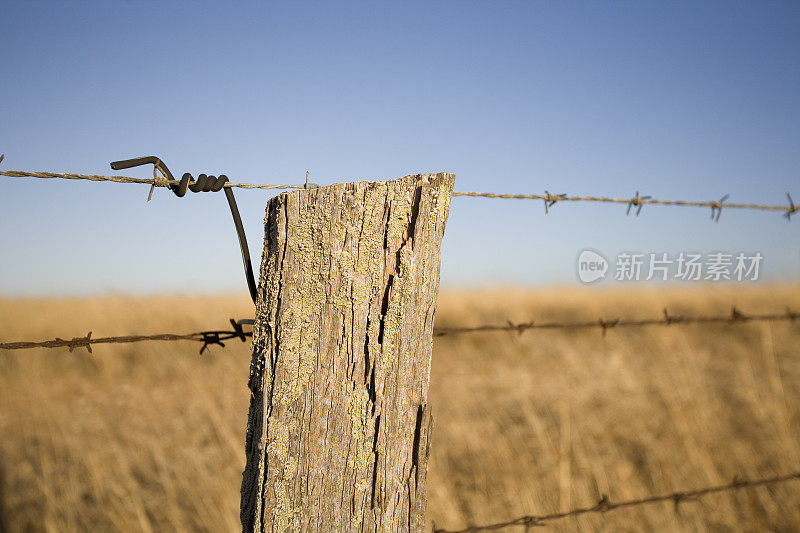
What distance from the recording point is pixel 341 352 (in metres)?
0.90

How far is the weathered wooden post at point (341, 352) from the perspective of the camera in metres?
0.90

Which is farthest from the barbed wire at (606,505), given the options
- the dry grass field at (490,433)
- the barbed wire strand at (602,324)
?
the dry grass field at (490,433)

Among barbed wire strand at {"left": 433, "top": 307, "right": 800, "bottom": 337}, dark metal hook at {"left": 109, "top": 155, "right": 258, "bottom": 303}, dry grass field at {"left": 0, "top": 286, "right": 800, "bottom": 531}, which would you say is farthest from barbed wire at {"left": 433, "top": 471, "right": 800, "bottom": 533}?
dry grass field at {"left": 0, "top": 286, "right": 800, "bottom": 531}

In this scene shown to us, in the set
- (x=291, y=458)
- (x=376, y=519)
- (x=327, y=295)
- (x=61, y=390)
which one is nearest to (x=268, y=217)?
(x=327, y=295)

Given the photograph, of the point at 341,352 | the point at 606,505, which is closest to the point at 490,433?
the point at 606,505

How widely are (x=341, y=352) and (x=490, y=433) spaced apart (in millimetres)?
3471

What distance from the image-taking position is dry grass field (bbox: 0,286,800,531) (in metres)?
2.89

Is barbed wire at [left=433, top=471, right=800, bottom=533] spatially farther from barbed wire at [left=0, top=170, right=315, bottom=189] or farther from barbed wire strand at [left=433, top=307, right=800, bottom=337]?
barbed wire at [left=0, top=170, right=315, bottom=189]

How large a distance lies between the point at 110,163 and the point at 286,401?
51cm

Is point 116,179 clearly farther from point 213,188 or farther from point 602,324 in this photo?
point 602,324

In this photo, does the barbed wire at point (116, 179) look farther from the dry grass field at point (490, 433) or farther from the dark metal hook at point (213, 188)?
the dry grass field at point (490, 433)

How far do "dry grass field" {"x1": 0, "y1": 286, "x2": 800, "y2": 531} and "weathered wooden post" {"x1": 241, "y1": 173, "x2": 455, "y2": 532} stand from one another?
172 centimetres

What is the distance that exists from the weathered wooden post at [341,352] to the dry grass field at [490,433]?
1718 mm

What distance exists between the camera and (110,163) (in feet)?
3.15
